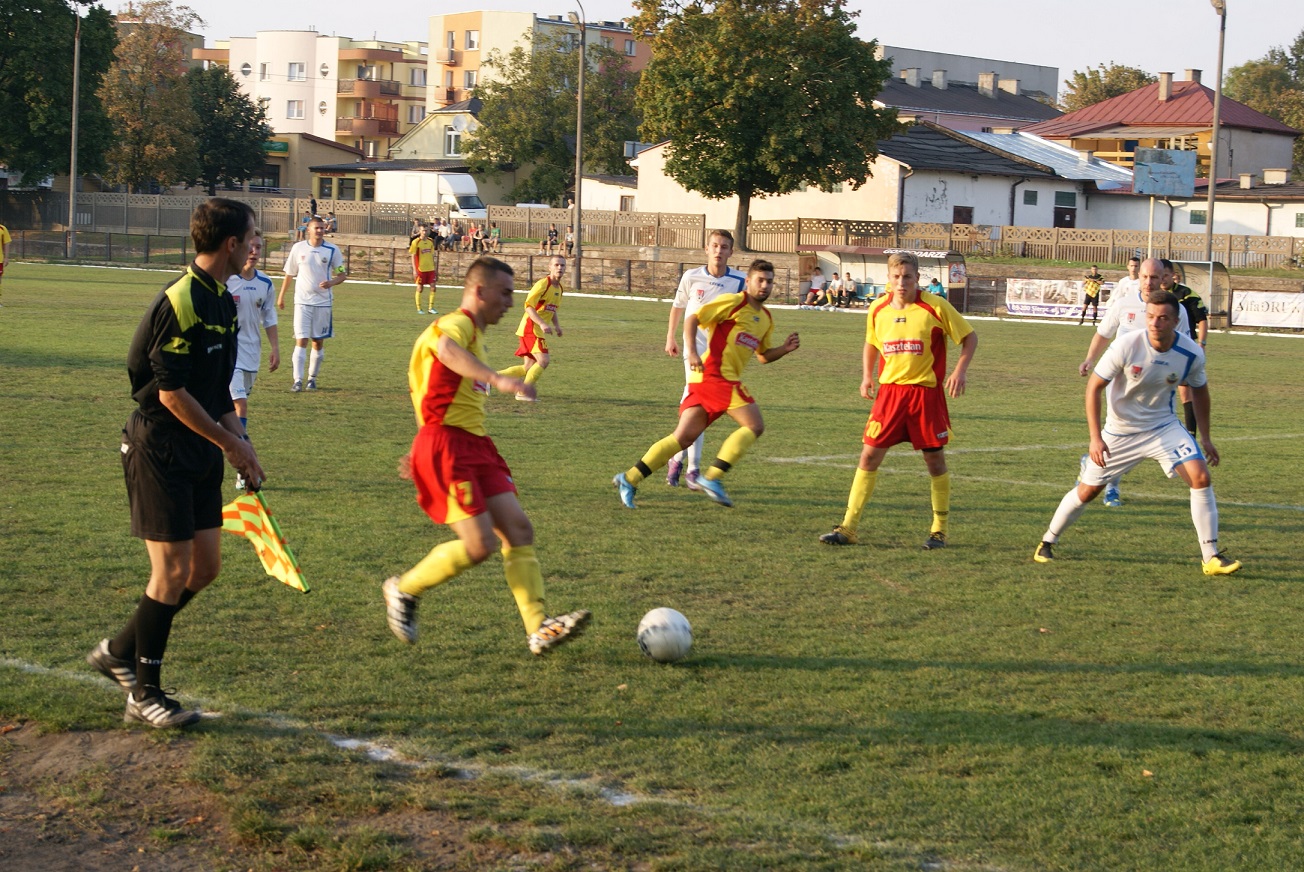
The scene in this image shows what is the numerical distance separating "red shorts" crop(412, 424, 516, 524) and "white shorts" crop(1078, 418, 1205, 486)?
4148mm

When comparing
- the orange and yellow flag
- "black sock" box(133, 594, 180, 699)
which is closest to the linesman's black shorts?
"black sock" box(133, 594, 180, 699)

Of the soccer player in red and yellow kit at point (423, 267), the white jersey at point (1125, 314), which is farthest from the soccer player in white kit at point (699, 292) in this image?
the soccer player in red and yellow kit at point (423, 267)

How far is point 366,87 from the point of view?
10662 cm

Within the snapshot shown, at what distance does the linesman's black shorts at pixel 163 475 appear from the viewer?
5133mm

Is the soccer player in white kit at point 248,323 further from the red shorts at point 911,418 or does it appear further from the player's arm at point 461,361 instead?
the player's arm at point 461,361

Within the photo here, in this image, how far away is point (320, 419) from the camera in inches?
567

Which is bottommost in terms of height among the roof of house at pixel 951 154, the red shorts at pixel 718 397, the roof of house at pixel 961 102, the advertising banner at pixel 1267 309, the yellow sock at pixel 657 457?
the yellow sock at pixel 657 457

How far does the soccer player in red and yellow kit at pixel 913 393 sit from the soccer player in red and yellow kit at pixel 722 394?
1.12 metres

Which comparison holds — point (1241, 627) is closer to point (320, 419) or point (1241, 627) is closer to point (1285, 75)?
point (320, 419)

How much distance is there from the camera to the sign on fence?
133ft

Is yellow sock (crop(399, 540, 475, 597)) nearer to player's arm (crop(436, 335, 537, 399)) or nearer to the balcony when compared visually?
player's arm (crop(436, 335, 537, 399))

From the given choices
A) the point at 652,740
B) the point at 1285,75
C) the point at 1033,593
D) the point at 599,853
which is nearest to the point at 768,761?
the point at 652,740

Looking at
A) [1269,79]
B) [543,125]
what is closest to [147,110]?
[543,125]

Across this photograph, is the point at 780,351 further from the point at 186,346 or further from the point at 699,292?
the point at 186,346
